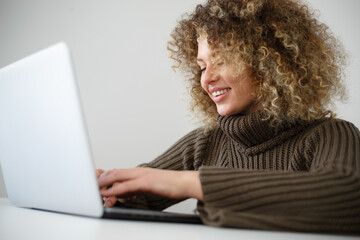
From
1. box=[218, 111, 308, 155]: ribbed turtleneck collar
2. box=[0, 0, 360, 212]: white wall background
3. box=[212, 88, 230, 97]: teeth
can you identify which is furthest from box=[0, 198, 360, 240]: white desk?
box=[0, 0, 360, 212]: white wall background

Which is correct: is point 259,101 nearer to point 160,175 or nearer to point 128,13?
point 160,175

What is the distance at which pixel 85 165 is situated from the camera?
0.62m

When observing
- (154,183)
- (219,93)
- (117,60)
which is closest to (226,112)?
(219,93)

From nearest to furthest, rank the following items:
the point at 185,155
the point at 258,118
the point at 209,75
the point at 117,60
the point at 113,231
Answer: the point at 113,231
the point at 258,118
the point at 209,75
the point at 185,155
the point at 117,60

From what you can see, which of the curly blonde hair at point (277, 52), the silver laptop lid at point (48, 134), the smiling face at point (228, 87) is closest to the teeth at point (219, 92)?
the smiling face at point (228, 87)

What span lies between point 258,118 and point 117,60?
4.18 ft

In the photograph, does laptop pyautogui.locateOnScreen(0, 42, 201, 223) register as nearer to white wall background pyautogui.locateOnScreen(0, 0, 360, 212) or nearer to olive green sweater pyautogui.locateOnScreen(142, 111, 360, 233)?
olive green sweater pyautogui.locateOnScreen(142, 111, 360, 233)

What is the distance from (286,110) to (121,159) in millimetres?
1231

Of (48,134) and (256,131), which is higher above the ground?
(48,134)

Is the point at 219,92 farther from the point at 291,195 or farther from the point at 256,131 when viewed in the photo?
the point at 291,195

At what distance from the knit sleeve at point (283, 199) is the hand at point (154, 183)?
0.03 m

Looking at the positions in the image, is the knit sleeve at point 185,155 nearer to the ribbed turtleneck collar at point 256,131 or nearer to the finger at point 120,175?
the ribbed turtleneck collar at point 256,131

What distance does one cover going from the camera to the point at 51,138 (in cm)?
68

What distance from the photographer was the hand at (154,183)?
70cm
